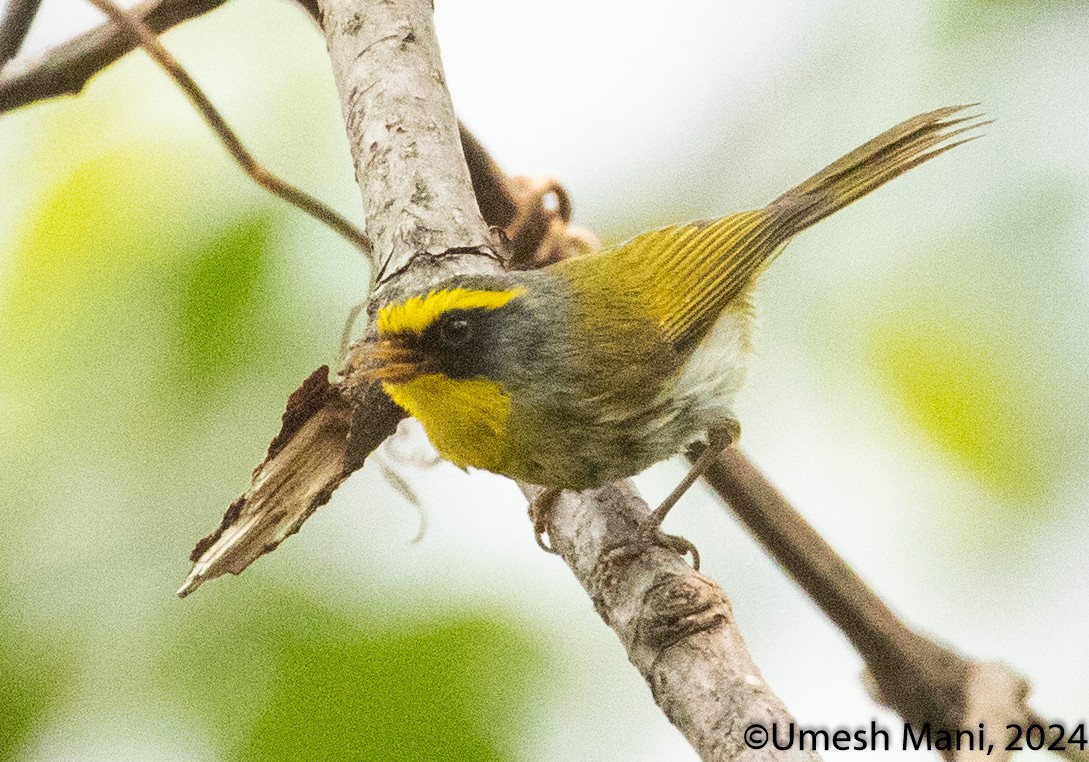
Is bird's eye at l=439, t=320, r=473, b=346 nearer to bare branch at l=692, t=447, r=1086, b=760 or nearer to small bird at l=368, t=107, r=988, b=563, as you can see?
small bird at l=368, t=107, r=988, b=563

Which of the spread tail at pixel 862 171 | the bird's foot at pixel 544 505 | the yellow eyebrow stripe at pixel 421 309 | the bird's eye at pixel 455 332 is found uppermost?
the spread tail at pixel 862 171

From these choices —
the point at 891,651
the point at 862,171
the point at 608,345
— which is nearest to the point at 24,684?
the point at 608,345

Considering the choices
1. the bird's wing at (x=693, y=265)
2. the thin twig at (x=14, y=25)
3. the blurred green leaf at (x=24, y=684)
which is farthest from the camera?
the bird's wing at (x=693, y=265)

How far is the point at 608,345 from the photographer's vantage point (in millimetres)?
2814

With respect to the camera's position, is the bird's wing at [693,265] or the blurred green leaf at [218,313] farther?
the bird's wing at [693,265]

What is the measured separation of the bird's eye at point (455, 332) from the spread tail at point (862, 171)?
4.37ft

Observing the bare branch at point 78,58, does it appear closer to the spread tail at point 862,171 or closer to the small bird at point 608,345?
the small bird at point 608,345

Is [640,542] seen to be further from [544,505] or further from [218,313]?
[218,313]

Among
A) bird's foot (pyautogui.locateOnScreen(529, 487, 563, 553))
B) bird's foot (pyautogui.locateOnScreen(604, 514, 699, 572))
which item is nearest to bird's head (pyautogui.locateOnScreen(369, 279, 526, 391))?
bird's foot (pyautogui.locateOnScreen(529, 487, 563, 553))

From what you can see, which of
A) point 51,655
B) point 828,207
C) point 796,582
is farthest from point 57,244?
point 828,207

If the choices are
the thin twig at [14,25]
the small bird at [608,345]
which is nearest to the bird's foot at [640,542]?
the small bird at [608,345]

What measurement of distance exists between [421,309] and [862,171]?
1711mm

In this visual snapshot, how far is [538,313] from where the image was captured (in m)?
2.65

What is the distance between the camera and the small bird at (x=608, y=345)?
7.74 feet
